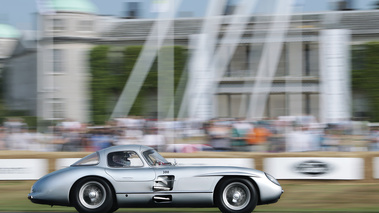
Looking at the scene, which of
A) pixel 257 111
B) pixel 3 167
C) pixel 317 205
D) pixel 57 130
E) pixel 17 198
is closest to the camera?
pixel 317 205

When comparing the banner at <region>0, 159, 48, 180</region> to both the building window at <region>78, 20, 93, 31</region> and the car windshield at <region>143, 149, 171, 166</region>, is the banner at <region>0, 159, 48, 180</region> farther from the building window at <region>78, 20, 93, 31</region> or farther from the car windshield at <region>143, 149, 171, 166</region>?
the building window at <region>78, 20, 93, 31</region>

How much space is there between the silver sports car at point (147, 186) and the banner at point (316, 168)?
3.91m

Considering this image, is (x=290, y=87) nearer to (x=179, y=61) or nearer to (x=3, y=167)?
(x=179, y=61)

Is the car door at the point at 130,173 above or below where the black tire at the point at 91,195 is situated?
above

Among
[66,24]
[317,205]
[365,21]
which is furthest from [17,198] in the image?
[365,21]

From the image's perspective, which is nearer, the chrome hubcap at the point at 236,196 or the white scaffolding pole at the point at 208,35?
the chrome hubcap at the point at 236,196

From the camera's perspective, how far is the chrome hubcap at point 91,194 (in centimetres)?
880

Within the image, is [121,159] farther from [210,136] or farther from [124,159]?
[210,136]

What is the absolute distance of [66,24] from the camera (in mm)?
35031

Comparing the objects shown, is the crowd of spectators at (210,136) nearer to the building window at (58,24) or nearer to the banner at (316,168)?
the banner at (316,168)

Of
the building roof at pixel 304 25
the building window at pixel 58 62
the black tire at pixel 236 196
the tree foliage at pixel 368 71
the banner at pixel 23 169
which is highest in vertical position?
the building roof at pixel 304 25

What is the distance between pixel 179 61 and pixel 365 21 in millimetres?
10883

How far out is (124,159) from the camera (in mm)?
9039

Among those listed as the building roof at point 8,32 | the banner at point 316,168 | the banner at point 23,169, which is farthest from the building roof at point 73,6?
the banner at point 316,168
